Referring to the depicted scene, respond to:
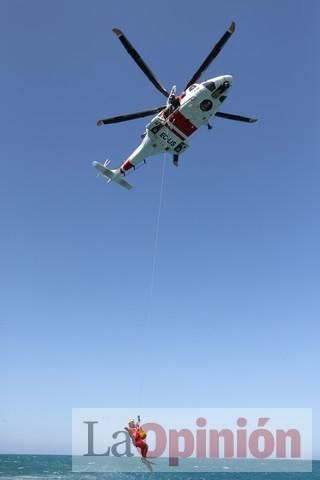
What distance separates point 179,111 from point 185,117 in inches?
16.1

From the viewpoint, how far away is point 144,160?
2456 cm

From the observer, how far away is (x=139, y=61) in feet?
71.7

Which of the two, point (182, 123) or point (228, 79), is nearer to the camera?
point (228, 79)

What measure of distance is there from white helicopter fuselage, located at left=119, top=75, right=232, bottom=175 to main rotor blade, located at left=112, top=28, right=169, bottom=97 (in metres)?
1.24

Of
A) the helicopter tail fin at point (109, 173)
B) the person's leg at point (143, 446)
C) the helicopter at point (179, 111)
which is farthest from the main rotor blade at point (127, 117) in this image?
the person's leg at point (143, 446)

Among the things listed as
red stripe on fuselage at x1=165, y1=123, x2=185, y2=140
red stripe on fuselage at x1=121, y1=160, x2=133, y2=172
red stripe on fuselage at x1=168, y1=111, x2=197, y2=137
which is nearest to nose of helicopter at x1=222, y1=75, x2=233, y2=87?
red stripe on fuselage at x1=168, y1=111, x2=197, y2=137

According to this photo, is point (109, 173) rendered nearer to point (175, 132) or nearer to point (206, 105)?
point (175, 132)

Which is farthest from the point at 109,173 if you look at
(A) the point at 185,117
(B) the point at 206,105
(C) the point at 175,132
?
(B) the point at 206,105

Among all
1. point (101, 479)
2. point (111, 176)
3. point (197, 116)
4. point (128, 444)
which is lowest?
point (101, 479)

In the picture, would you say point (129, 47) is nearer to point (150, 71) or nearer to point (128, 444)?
point (150, 71)

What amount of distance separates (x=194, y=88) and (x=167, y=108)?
62.5 inches

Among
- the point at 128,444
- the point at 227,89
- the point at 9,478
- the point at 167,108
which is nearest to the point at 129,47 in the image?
the point at 167,108

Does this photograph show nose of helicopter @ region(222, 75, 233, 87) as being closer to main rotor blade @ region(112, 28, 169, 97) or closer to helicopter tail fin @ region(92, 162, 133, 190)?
main rotor blade @ region(112, 28, 169, 97)

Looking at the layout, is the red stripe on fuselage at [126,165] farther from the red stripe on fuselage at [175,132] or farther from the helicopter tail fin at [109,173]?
the red stripe on fuselage at [175,132]
